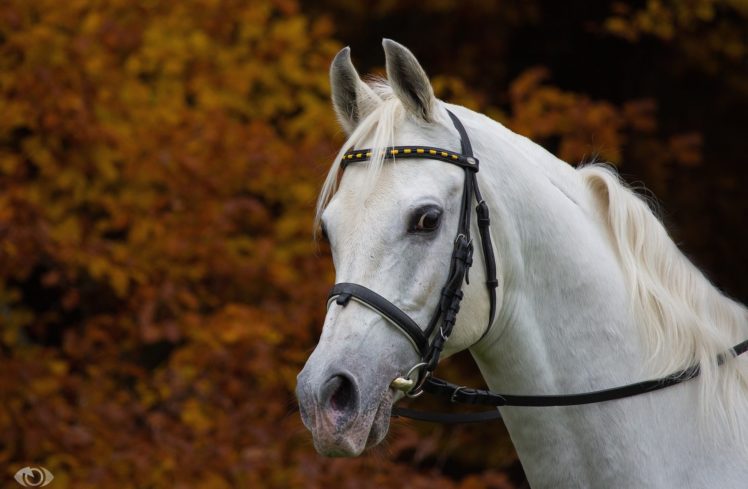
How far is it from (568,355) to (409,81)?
39.1 inches

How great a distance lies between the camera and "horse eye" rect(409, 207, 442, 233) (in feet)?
8.11

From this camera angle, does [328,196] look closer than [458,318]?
No

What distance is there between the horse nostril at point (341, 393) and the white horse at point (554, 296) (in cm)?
16

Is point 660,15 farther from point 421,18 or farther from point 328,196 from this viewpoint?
point 328,196

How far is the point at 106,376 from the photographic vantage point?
5754 mm

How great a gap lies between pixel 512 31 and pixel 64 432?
6.68 metres

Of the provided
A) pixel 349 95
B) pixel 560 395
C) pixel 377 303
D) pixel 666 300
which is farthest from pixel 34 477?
pixel 666 300

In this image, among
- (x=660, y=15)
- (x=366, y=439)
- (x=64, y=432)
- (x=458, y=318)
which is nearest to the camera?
(x=366, y=439)

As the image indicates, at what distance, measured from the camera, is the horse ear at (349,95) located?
281 centimetres

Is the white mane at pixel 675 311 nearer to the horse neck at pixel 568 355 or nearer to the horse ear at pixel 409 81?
the horse neck at pixel 568 355

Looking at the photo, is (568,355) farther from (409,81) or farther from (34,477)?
(34,477)

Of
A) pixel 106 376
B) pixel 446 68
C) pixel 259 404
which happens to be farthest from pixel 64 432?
pixel 446 68

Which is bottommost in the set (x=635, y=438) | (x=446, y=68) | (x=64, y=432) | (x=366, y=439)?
(x=64, y=432)

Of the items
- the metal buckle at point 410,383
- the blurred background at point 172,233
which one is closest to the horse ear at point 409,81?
Result: the metal buckle at point 410,383
